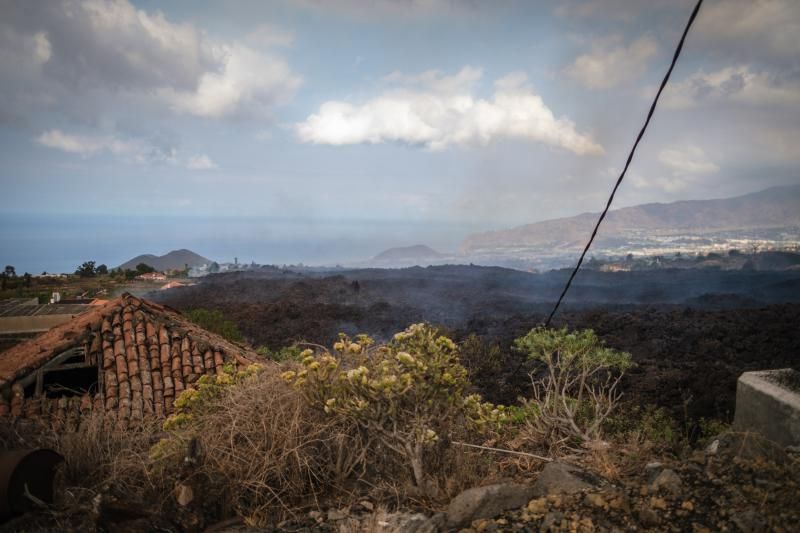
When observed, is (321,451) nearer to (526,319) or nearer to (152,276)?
(526,319)

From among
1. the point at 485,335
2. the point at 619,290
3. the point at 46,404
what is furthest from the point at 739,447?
the point at 619,290

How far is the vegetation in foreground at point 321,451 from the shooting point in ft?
14.6

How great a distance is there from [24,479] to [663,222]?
55003 millimetres

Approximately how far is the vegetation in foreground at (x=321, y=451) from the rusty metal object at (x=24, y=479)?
0.81ft

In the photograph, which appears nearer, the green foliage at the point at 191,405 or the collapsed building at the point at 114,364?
the green foliage at the point at 191,405

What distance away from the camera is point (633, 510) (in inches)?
133

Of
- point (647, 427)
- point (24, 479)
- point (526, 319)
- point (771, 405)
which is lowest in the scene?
point (526, 319)

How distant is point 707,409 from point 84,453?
8342 mm

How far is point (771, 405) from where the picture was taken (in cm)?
440

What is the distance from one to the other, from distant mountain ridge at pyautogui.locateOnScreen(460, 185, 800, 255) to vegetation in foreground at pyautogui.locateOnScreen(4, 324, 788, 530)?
1330 inches

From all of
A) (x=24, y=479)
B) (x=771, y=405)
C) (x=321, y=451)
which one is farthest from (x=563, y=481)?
(x=24, y=479)

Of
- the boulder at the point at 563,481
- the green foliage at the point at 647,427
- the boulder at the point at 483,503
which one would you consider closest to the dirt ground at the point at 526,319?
the green foliage at the point at 647,427

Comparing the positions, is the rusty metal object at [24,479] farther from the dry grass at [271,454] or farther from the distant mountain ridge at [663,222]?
the distant mountain ridge at [663,222]

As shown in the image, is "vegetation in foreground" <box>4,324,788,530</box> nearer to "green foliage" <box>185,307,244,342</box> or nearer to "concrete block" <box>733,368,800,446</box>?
"concrete block" <box>733,368,800,446</box>
